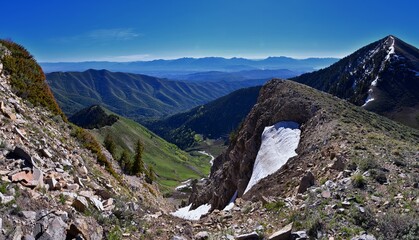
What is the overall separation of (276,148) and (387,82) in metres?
124

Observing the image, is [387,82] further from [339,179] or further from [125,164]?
[339,179]

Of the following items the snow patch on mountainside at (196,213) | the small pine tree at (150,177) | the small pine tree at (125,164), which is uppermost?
the small pine tree at (125,164)

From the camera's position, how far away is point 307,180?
14.5m

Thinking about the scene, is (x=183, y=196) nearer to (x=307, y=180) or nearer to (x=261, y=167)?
(x=261, y=167)

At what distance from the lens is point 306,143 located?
23438 millimetres

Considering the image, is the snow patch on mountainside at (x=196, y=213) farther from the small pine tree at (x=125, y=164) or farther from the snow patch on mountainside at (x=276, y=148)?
the small pine tree at (x=125, y=164)

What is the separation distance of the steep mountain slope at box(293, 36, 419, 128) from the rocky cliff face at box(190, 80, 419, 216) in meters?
81.5

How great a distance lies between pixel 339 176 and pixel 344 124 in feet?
34.0

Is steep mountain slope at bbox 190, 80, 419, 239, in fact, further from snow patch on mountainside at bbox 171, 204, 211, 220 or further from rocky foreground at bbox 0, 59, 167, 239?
snow patch on mountainside at bbox 171, 204, 211, 220

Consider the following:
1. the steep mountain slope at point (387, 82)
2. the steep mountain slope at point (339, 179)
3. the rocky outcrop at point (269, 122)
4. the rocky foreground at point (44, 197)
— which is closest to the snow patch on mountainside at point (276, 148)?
the steep mountain slope at point (339, 179)

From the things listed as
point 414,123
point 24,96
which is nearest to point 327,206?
point 24,96

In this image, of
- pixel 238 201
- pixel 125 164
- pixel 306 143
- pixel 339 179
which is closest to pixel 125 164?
pixel 125 164

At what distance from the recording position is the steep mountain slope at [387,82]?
111812 mm

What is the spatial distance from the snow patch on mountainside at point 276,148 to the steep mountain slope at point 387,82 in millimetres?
86278
